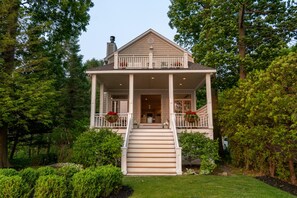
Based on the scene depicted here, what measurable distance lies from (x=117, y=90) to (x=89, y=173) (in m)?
10.2

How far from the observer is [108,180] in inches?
203

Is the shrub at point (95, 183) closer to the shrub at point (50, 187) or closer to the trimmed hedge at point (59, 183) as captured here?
the trimmed hedge at point (59, 183)

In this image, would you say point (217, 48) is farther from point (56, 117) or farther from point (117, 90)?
point (56, 117)

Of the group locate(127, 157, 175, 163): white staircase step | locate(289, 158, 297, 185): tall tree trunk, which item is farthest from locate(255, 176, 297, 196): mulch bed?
locate(127, 157, 175, 163): white staircase step

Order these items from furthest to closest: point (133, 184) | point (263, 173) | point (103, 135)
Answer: point (103, 135) < point (263, 173) < point (133, 184)

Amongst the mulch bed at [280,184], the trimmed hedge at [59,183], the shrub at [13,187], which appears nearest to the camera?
the shrub at [13,187]

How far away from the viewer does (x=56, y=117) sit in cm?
1312

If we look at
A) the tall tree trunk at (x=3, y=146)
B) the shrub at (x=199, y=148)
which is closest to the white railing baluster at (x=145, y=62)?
the shrub at (x=199, y=148)

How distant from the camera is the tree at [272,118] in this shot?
6363 mm

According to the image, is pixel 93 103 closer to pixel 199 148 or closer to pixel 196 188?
Result: pixel 199 148

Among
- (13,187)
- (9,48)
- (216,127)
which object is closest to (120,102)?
(216,127)

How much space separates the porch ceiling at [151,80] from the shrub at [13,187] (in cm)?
792

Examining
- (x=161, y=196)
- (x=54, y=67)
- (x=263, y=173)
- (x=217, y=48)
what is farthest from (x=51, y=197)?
(x=217, y=48)

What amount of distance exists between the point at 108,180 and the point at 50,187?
1.25 metres
